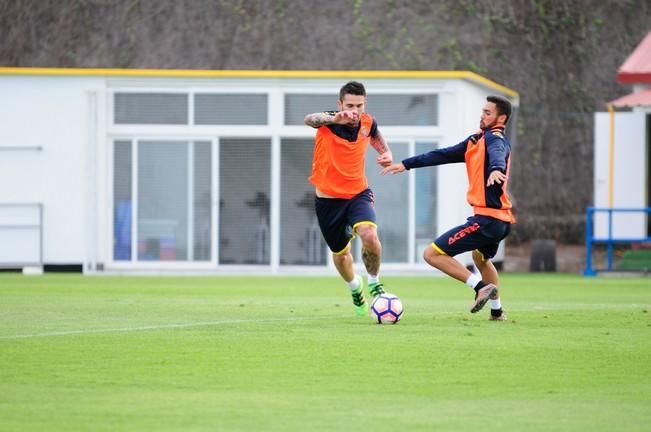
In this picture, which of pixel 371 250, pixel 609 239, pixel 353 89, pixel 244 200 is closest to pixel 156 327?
pixel 371 250

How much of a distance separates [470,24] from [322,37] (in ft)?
13.7

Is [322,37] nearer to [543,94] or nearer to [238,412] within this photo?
[543,94]

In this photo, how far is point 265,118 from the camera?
29922 mm

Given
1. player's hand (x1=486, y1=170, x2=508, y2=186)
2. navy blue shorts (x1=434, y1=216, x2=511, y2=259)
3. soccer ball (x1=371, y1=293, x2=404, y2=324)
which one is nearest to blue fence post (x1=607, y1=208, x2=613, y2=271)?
navy blue shorts (x1=434, y1=216, x2=511, y2=259)

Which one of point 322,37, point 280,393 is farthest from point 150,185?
point 280,393

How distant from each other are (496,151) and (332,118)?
1.65 metres

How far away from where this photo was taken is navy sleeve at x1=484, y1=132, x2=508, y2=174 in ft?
45.0

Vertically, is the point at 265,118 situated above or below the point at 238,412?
above

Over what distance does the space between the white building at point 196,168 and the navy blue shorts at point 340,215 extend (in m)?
14.6

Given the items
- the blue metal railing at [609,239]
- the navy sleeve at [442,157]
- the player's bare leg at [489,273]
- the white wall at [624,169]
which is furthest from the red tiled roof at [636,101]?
the player's bare leg at [489,273]

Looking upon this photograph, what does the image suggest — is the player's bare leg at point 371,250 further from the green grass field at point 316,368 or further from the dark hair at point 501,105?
the dark hair at point 501,105

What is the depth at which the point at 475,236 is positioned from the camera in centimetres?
1395

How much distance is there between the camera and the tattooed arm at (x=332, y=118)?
14.4 meters

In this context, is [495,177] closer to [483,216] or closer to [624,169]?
[483,216]
